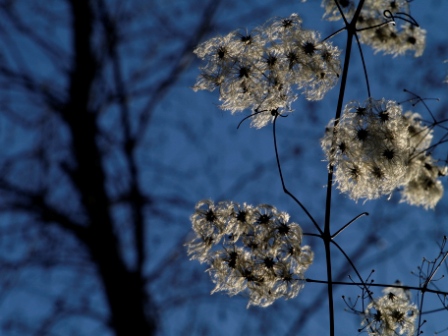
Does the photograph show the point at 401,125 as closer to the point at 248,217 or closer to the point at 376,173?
the point at 376,173

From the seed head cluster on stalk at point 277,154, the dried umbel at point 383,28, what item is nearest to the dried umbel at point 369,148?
the seed head cluster on stalk at point 277,154

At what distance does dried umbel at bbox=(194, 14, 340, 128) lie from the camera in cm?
202

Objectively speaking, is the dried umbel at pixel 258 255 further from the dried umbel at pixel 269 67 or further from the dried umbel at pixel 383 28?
the dried umbel at pixel 383 28

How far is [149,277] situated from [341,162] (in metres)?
4.48

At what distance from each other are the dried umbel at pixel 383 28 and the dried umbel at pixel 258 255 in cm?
83

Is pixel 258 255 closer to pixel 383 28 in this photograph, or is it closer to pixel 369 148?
pixel 369 148

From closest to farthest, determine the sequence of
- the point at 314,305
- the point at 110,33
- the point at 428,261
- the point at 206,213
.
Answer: the point at 428,261
the point at 206,213
the point at 314,305
the point at 110,33

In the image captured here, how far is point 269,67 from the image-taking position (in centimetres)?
204

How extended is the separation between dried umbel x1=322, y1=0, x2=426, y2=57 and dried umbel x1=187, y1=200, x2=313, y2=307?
826 mm

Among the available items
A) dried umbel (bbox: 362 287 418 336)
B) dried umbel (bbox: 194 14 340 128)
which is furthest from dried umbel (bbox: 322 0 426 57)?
dried umbel (bbox: 362 287 418 336)

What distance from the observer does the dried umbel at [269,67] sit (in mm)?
2023

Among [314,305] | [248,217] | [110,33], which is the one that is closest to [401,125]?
[248,217]

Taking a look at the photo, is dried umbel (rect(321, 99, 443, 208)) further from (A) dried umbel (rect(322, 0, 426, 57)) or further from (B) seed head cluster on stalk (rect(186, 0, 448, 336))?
(A) dried umbel (rect(322, 0, 426, 57))

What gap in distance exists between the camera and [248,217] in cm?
205
